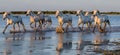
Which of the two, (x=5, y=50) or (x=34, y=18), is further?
(x=34, y=18)

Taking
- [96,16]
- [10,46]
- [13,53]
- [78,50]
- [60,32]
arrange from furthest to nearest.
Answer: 1. [96,16]
2. [60,32]
3. [10,46]
4. [78,50]
5. [13,53]

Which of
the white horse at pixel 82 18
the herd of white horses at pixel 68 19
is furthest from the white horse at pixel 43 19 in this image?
the white horse at pixel 82 18

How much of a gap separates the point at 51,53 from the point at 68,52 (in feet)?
2.66

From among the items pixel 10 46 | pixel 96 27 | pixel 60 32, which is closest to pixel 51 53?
pixel 10 46

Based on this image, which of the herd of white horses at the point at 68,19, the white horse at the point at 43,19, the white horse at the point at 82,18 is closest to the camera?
the herd of white horses at the point at 68,19

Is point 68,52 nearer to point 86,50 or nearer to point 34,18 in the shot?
point 86,50

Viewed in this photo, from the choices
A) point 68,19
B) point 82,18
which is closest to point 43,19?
point 68,19

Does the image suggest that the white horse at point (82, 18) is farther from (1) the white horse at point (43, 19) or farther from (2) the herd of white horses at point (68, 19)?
(1) the white horse at point (43, 19)

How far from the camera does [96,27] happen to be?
3609 centimetres

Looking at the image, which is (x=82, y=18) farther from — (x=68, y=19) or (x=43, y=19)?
(x=43, y=19)

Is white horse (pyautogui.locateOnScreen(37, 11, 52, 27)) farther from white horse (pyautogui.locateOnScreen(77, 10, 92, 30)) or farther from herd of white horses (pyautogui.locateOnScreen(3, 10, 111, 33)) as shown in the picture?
white horse (pyautogui.locateOnScreen(77, 10, 92, 30))

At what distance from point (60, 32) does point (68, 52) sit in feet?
43.1

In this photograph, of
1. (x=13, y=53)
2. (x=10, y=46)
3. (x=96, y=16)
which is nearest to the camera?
(x=13, y=53)

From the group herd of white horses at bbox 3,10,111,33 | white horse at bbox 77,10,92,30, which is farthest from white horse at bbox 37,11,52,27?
white horse at bbox 77,10,92,30
